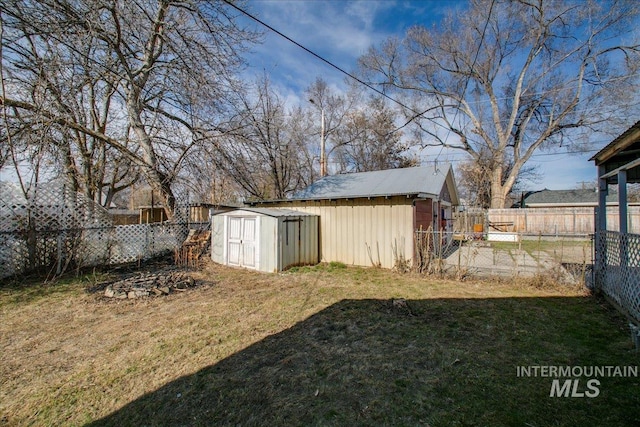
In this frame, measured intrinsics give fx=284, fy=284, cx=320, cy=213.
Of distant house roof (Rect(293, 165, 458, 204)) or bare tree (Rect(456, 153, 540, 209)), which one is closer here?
distant house roof (Rect(293, 165, 458, 204))

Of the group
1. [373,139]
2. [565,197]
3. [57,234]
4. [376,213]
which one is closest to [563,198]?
[565,197]

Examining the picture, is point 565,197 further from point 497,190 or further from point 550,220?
point 550,220

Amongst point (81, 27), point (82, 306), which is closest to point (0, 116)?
point (81, 27)

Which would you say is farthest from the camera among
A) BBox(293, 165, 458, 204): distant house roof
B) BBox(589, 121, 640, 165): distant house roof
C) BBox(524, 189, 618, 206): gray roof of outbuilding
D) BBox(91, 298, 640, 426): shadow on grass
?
BBox(524, 189, 618, 206): gray roof of outbuilding

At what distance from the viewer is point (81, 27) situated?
22.2 ft

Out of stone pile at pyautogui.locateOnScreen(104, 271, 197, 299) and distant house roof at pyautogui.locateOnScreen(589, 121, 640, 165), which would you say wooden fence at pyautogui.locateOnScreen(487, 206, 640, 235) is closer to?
distant house roof at pyautogui.locateOnScreen(589, 121, 640, 165)

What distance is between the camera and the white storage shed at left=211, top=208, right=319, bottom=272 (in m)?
7.71

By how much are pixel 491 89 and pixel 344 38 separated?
14858mm

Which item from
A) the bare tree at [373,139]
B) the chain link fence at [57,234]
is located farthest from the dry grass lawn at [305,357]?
the bare tree at [373,139]

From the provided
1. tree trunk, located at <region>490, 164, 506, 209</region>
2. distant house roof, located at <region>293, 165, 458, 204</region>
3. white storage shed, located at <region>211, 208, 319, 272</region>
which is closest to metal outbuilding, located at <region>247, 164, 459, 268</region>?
distant house roof, located at <region>293, 165, 458, 204</region>

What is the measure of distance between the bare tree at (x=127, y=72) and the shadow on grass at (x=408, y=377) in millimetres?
7487

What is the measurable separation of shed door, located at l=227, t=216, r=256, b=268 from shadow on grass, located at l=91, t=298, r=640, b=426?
4200 mm

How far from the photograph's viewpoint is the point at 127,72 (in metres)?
7.83

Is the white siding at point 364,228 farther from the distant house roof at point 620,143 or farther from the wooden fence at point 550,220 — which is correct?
the wooden fence at point 550,220
